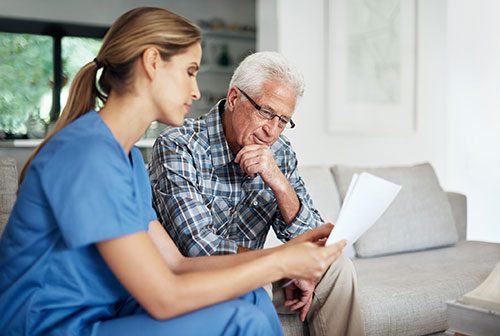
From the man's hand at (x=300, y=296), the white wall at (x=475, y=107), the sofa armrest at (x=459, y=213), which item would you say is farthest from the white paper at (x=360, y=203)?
the white wall at (x=475, y=107)

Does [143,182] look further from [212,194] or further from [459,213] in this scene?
[459,213]

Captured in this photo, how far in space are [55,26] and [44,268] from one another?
176 inches

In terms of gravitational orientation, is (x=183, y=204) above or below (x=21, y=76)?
below

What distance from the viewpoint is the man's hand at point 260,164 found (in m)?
1.82

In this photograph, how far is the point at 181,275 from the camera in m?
1.22

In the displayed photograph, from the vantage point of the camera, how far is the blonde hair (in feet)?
4.29

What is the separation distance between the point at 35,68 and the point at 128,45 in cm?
420

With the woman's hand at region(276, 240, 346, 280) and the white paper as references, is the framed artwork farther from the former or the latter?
the woman's hand at region(276, 240, 346, 280)

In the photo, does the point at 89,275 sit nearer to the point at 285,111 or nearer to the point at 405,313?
the point at 285,111

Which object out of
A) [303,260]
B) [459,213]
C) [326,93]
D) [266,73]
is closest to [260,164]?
[266,73]

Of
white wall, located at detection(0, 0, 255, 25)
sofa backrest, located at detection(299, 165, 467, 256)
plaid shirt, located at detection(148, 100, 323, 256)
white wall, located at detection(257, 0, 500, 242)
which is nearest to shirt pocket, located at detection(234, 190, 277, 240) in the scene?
plaid shirt, located at detection(148, 100, 323, 256)

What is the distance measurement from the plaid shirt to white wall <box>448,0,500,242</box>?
2.82 m

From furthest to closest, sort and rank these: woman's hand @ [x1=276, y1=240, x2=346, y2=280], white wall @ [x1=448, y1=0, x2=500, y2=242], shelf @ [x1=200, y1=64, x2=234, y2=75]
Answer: shelf @ [x1=200, y1=64, x2=234, y2=75], white wall @ [x1=448, y1=0, x2=500, y2=242], woman's hand @ [x1=276, y1=240, x2=346, y2=280]

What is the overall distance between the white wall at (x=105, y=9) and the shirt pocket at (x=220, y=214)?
12.9 feet
